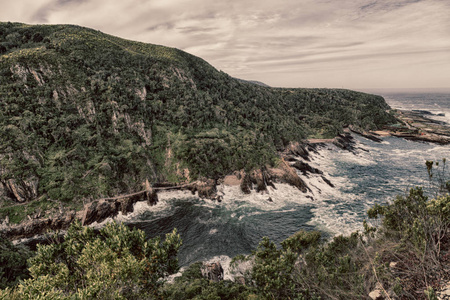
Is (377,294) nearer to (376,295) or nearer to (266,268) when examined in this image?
(376,295)

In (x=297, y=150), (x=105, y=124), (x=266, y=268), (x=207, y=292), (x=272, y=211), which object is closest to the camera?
(x=266, y=268)

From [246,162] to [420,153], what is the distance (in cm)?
7859

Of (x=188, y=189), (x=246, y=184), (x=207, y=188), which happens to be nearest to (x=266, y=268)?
(x=207, y=188)

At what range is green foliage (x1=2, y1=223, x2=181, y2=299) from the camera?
1476cm

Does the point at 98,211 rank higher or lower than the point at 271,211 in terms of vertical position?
higher

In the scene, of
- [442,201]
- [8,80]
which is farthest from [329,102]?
[8,80]

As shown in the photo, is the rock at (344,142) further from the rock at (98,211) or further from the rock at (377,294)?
the rock at (98,211)

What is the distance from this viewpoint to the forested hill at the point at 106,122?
158ft

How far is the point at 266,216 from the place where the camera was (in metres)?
47.2

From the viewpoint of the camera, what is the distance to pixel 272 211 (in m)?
49.0

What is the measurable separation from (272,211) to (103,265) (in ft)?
132

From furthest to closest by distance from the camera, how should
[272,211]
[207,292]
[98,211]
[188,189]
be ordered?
[188,189] → [272,211] → [98,211] → [207,292]

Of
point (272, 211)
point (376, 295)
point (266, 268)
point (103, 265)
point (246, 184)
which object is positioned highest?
point (103, 265)

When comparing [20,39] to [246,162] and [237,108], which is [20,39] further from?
[246,162]
